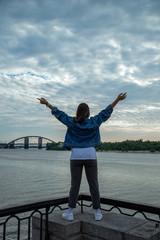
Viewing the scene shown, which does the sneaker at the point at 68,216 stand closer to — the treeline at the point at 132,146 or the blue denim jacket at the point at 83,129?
the blue denim jacket at the point at 83,129

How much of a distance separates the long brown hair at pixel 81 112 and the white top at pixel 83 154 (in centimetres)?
46

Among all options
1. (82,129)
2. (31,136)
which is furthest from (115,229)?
(31,136)

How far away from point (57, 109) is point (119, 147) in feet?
610

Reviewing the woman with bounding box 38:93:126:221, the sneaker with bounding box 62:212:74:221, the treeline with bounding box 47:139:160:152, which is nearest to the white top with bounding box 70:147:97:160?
the woman with bounding box 38:93:126:221

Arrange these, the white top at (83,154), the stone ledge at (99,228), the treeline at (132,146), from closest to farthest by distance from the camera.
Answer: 1. the stone ledge at (99,228)
2. the white top at (83,154)
3. the treeline at (132,146)

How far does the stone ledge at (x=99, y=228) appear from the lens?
3.60 metres

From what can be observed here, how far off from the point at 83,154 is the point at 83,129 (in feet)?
1.30

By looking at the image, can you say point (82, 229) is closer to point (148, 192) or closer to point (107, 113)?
point (107, 113)

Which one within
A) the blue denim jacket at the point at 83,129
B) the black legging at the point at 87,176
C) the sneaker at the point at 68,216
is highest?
the blue denim jacket at the point at 83,129

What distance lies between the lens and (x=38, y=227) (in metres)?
4.14

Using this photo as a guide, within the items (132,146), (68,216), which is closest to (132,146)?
(132,146)

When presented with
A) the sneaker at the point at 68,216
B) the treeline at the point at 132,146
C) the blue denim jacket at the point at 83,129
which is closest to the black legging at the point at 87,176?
the sneaker at the point at 68,216

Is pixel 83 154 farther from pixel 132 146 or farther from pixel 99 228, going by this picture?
pixel 132 146

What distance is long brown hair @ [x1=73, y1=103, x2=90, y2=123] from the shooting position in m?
4.04
